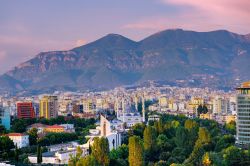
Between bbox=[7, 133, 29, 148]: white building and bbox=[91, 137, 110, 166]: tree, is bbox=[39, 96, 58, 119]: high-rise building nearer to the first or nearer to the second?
bbox=[7, 133, 29, 148]: white building

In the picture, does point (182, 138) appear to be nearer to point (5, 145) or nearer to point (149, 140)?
point (149, 140)

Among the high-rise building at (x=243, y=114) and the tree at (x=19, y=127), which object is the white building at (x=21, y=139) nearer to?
the tree at (x=19, y=127)

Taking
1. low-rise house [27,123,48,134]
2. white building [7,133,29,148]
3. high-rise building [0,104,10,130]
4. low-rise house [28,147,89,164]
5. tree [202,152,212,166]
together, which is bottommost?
low-rise house [28,147,89,164]

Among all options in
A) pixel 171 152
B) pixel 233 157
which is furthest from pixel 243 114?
pixel 233 157

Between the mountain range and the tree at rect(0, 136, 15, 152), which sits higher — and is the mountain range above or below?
above

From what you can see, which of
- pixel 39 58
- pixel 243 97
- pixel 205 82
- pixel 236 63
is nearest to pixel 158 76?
pixel 205 82

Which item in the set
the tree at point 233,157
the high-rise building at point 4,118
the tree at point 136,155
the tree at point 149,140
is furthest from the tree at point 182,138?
the high-rise building at point 4,118

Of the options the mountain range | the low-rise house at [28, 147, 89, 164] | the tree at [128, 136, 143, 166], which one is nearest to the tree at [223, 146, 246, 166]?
the tree at [128, 136, 143, 166]
